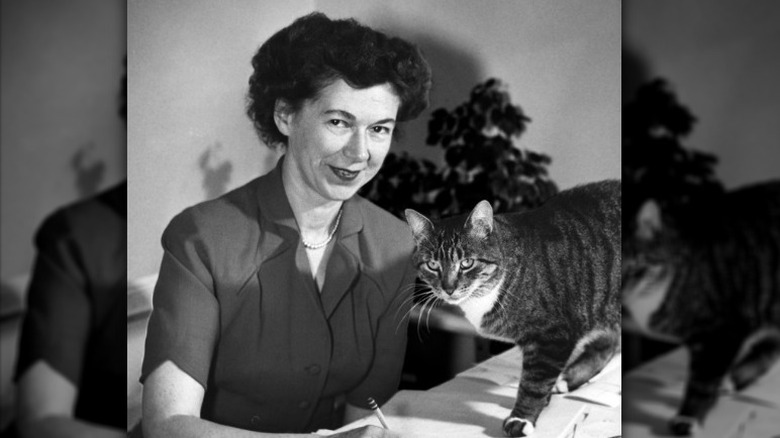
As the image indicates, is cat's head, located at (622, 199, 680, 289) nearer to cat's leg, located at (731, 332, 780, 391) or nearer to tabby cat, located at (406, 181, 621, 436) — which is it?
tabby cat, located at (406, 181, 621, 436)

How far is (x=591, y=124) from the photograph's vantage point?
1.94 meters

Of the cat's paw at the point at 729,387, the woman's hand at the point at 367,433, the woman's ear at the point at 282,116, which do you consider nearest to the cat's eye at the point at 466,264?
the woman's hand at the point at 367,433

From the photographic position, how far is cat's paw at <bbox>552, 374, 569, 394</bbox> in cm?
192

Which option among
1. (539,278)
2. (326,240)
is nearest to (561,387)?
(539,278)

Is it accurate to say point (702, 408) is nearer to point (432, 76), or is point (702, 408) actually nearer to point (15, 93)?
point (432, 76)

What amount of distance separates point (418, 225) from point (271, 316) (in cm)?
45

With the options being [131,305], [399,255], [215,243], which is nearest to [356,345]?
[399,255]

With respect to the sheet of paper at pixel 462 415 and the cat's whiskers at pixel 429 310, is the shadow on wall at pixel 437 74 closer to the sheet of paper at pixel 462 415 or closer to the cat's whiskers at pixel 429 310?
the cat's whiskers at pixel 429 310

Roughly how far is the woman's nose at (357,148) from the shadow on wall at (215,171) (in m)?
0.32

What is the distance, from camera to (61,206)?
73.7 inches

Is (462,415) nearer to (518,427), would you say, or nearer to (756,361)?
(518,427)

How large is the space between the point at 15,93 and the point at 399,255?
105cm

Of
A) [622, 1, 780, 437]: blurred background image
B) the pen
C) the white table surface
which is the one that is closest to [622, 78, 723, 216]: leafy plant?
[622, 1, 780, 437]: blurred background image

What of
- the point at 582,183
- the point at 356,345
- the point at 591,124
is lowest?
the point at 356,345
